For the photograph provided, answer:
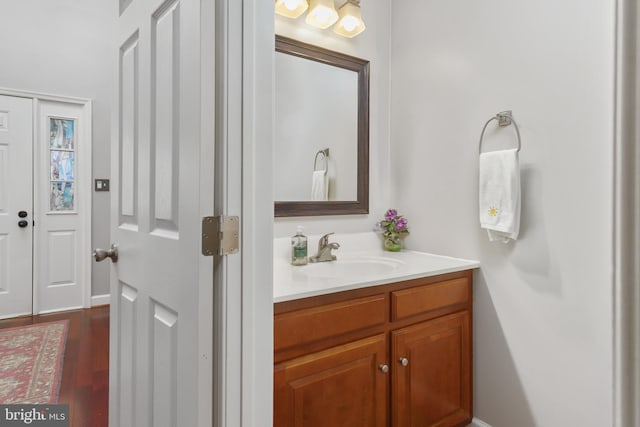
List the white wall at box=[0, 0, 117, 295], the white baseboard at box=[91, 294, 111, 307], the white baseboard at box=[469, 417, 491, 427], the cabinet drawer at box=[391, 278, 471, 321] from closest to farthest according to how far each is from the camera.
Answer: the cabinet drawer at box=[391, 278, 471, 321], the white baseboard at box=[469, 417, 491, 427], the white wall at box=[0, 0, 117, 295], the white baseboard at box=[91, 294, 111, 307]

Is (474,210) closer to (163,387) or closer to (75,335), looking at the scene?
(163,387)

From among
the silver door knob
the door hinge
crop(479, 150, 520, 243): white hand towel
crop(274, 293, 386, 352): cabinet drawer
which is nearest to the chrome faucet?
crop(274, 293, 386, 352): cabinet drawer

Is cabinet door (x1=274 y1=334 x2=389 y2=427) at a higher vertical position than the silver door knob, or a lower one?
lower

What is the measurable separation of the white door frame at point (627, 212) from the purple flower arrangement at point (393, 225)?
184 cm

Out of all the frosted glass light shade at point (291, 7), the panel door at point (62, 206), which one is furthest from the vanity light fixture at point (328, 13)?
the panel door at point (62, 206)

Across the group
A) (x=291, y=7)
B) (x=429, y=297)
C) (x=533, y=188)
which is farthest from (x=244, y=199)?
(x=291, y=7)

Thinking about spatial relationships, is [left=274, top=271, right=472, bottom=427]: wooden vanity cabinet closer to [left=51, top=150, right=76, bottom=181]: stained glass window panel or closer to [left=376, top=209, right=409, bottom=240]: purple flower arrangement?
[left=376, top=209, right=409, bottom=240]: purple flower arrangement

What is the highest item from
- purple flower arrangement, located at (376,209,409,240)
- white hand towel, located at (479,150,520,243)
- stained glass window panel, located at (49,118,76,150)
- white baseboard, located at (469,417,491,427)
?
stained glass window panel, located at (49,118,76,150)

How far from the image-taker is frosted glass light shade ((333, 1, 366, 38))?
1.97 m

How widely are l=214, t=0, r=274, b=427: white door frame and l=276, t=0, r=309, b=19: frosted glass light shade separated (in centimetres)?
106

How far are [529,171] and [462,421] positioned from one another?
121 cm

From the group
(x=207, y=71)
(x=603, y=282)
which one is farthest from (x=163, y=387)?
(x=603, y=282)

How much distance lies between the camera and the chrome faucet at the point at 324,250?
6.10 ft

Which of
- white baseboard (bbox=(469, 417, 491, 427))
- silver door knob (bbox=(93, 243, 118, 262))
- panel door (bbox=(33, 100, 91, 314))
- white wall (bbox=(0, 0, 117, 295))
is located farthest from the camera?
panel door (bbox=(33, 100, 91, 314))
